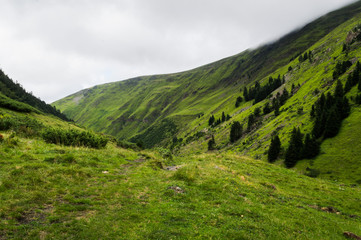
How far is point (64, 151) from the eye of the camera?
18344 millimetres

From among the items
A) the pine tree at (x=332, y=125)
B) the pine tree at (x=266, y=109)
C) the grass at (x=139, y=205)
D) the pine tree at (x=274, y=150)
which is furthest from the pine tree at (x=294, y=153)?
the pine tree at (x=266, y=109)

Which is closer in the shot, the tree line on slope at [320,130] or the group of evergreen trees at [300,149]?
the group of evergreen trees at [300,149]

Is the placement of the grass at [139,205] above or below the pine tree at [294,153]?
above

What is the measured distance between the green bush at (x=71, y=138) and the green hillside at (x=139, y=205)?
5.91 metres

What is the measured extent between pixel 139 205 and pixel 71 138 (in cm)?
1839

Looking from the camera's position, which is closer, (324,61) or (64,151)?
(64,151)

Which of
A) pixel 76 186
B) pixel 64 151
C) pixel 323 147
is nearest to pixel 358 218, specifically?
pixel 76 186

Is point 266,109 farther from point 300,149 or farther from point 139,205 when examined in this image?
point 139,205

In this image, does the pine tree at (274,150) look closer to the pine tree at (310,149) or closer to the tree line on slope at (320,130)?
the tree line on slope at (320,130)

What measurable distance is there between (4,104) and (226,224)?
8908 centimetres

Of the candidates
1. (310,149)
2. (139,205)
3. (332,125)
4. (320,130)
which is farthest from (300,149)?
(139,205)

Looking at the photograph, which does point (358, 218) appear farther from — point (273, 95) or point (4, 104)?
point (273, 95)

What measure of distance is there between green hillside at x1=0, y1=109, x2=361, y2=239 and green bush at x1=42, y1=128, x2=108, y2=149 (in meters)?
5.91

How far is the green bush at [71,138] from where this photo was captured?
23.0 metres
